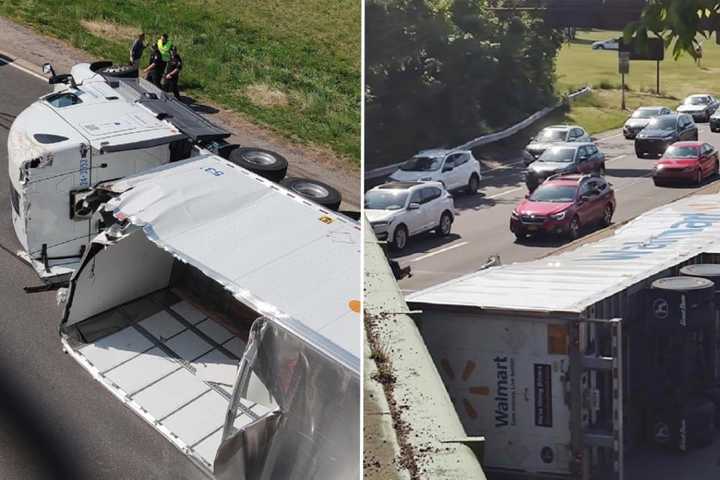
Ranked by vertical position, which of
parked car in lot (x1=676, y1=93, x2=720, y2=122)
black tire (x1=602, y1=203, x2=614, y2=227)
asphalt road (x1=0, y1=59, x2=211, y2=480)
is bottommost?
asphalt road (x1=0, y1=59, x2=211, y2=480)

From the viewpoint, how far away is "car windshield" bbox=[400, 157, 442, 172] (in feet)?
17.0

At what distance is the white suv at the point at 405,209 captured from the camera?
500cm

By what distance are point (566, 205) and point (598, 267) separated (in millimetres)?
321

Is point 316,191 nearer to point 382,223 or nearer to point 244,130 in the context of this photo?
point 244,130

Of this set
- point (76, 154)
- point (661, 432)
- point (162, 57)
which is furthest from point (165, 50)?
point (661, 432)

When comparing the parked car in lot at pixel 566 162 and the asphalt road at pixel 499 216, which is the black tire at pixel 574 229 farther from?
the parked car in lot at pixel 566 162

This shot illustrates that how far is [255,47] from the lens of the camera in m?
23.9

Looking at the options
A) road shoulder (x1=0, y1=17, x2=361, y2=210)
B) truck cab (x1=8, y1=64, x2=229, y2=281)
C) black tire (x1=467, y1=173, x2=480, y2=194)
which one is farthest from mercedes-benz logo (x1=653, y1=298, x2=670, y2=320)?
road shoulder (x1=0, y1=17, x2=361, y2=210)

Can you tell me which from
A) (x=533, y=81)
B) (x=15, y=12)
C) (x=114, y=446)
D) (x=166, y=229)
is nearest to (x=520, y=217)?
(x=533, y=81)

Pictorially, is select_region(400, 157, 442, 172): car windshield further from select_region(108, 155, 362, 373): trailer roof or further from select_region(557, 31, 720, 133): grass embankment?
select_region(108, 155, 362, 373): trailer roof

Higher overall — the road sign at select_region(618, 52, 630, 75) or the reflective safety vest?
the road sign at select_region(618, 52, 630, 75)

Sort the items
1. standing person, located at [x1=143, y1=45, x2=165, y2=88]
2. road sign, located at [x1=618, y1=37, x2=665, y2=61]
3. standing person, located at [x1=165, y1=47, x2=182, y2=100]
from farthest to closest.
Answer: standing person, located at [x1=143, y1=45, x2=165, y2=88] < standing person, located at [x1=165, y1=47, x2=182, y2=100] < road sign, located at [x1=618, y1=37, x2=665, y2=61]

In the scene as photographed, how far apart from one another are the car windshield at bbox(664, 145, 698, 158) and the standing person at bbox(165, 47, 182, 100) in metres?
15.5

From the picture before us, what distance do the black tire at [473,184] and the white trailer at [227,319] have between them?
6.12 ft
